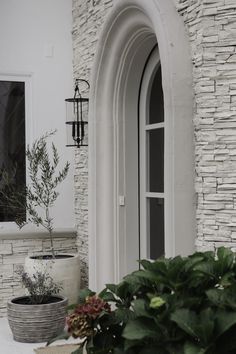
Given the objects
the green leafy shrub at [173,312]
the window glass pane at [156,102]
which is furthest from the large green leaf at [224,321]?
the window glass pane at [156,102]

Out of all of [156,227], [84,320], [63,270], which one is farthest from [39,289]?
[84,320]

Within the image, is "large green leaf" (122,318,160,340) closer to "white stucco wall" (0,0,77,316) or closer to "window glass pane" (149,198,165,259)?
"window glass pane" (149,198,165,259)

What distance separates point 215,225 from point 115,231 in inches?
68.1

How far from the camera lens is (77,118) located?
247 inches

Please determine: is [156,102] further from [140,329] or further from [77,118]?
[140,329]

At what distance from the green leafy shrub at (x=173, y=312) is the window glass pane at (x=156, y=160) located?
3127mm

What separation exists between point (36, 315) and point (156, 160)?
1804mm

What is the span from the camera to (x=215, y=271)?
2205 millimetres

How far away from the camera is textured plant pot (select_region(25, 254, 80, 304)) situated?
5785 millimetres

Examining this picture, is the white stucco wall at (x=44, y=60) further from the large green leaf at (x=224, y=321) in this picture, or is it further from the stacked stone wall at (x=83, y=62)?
the large green leaf at (x=224, y=321)

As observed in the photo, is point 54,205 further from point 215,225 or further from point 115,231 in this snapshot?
point 215,225

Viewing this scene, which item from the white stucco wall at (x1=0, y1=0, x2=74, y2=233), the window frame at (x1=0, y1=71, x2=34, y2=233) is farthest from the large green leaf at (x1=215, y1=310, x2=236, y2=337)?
the window frame at (x1=0, y1=71, x2=34, y2=233)

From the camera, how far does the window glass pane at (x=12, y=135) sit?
6552 mm

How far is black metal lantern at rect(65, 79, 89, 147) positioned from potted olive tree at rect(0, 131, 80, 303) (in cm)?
27
